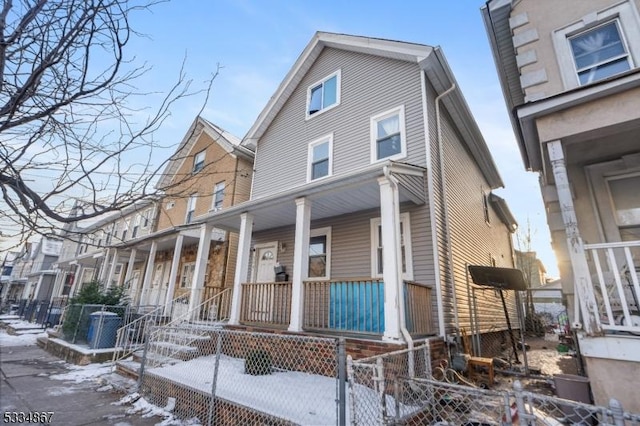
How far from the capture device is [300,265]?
21.6 ft

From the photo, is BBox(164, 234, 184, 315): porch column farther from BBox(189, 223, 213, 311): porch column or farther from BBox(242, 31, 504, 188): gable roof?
→ BBox(242, 31, 504, 188): gable roof

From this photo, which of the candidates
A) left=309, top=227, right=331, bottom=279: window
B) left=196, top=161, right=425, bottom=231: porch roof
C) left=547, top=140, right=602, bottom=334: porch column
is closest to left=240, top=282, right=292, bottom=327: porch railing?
left=309, top=227, right=331, bottom=279: window

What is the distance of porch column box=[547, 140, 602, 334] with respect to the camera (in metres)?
3.77

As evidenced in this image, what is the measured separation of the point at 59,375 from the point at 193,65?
8.05m

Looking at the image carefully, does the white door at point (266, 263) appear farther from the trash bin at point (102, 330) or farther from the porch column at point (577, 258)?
the porch column at point (577, 258)

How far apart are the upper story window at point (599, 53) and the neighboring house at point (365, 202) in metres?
3.02

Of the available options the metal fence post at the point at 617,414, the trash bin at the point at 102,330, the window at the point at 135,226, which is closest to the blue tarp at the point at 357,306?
the metal fence post at the point at 617,414

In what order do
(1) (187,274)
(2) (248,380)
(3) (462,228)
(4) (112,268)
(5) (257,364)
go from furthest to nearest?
(4) (112,268)
(1) (187,274)
(3) (462,228)
(5) (257,364)
(2) (248,380)

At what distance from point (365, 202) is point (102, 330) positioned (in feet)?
27.0

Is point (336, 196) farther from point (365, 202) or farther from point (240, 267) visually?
point (240, 267)

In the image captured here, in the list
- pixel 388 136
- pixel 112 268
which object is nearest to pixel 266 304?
→ pixel 388 136

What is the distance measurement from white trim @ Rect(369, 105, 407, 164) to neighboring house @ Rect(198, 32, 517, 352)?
3 cm

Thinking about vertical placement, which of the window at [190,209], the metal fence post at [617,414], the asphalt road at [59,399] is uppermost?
the window at [190,209]

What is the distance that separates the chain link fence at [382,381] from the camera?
11.7 feet
